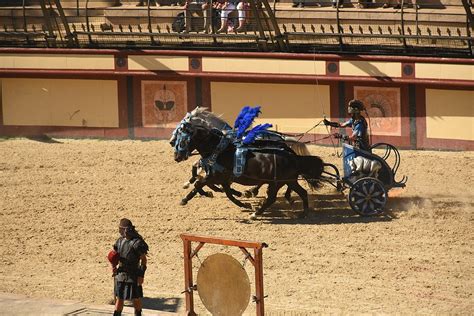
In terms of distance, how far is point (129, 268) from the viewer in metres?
14.8

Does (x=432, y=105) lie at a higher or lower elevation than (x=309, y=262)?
higher

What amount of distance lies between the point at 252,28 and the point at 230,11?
0.56 metres

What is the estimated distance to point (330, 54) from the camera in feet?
77.9

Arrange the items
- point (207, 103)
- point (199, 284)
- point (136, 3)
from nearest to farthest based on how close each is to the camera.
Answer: point (199, 284)
point (207, 103)
point (136, 3)

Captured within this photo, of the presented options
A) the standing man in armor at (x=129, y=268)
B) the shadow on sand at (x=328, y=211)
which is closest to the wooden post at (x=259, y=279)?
the standing man in armor at (x=129, y=268)

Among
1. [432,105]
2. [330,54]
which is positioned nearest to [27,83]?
[330,54]

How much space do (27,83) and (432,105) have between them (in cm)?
823

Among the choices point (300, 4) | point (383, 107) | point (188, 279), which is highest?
point (300, 4)

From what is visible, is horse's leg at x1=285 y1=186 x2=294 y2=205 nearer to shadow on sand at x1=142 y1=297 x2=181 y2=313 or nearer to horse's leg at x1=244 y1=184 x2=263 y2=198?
horse's leg at x1=244 y1=184 x2=263 y2=198

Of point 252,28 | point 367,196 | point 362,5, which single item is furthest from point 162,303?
point 362,5

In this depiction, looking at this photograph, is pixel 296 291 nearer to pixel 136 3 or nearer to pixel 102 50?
pixel 102 50

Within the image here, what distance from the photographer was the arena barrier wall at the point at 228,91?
909 inches

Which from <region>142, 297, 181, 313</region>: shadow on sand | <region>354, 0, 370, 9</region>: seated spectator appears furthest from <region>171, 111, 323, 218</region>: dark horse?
<region>354, 0, 370, 9</region>: seated spectator

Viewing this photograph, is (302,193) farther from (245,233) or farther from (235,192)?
(245,233)
